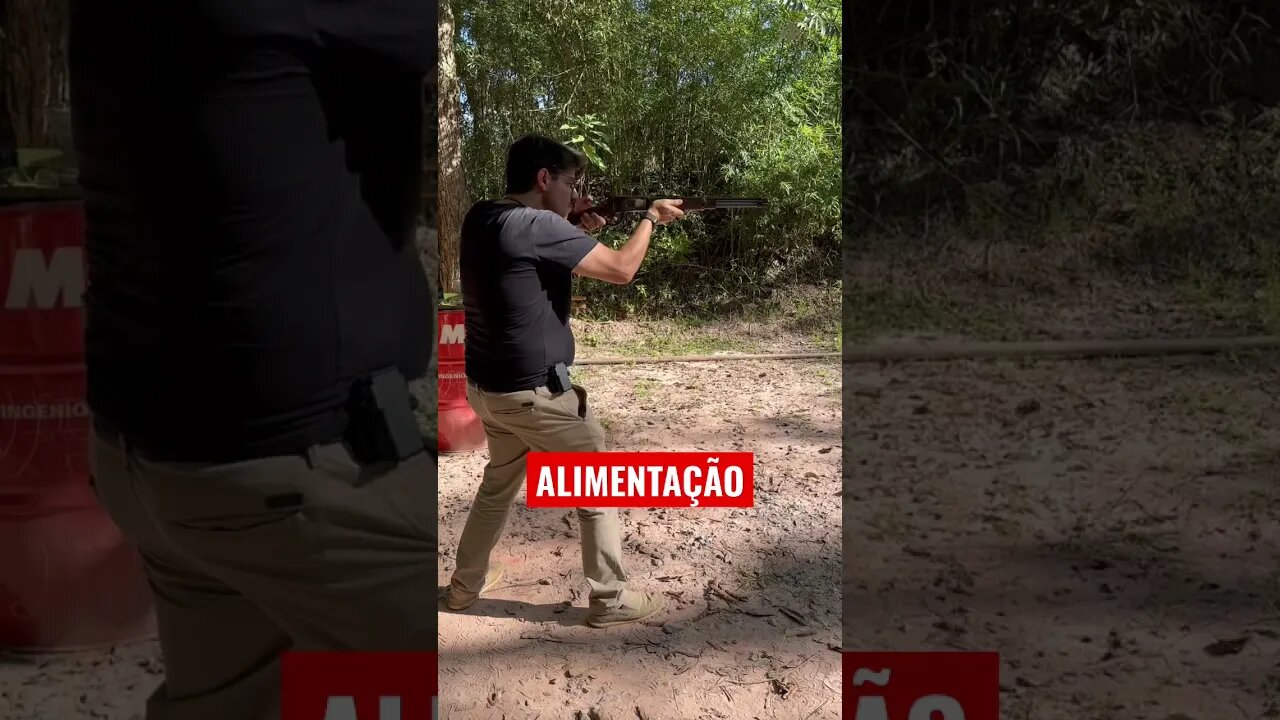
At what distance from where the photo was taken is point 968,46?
20.5 ft

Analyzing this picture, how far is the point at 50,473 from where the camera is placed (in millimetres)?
1492

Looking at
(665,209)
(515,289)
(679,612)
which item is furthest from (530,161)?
(679,612)

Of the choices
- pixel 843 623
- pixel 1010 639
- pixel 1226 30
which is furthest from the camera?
pixel 1226 30

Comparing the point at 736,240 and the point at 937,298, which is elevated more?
the point at 736,240

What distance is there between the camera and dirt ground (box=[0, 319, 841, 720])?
153 cm

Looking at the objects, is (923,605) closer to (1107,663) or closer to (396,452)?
(1107,663)

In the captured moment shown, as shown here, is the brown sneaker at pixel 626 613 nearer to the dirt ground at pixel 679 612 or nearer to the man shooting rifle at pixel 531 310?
the dirt ground at pixel 679 612

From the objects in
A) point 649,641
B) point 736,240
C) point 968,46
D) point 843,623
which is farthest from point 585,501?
point 968,46

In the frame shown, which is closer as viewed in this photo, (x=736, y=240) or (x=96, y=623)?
(x=96, y=623)

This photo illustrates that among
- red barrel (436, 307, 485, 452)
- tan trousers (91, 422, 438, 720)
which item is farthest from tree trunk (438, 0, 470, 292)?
tan trousers (91, 422, 438, 720)

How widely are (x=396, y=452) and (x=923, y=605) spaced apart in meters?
1.68

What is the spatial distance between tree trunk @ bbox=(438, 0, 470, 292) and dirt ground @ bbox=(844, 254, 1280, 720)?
1.56 meters
